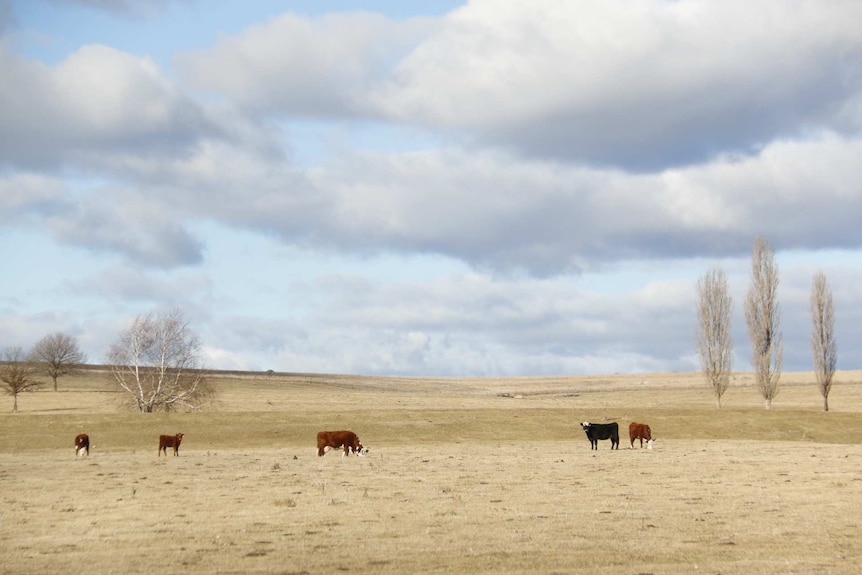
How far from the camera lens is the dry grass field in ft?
51.1

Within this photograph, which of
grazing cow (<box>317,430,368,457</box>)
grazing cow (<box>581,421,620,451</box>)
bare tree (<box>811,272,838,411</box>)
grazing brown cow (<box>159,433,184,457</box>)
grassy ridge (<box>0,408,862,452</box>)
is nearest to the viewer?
grazing cow (<box>317,430,368,457</box>)

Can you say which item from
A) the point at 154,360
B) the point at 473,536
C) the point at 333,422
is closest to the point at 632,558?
the point at 473,536

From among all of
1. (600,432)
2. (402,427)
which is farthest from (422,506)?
(402,427)

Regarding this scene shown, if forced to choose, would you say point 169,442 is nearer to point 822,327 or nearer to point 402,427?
point 402,427

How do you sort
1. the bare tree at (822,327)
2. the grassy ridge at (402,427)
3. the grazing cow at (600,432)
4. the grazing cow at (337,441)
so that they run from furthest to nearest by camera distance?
1. the bare tree at (822,327)
2. the grassy ridge at (402,427)
3. the grazing cow at (600,432)
4. the grazing cow at (337,441)

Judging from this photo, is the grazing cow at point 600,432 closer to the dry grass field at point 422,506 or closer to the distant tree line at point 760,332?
the dry grass field at point 422,506

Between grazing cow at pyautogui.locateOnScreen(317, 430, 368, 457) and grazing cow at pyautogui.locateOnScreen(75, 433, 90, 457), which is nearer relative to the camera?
grazing cow at pyautogui.locateOnScreen(317, 430, 368, 457)

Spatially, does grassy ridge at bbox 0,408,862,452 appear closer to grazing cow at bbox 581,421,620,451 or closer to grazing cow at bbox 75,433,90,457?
grazing cow at bbox 581,421,620,451

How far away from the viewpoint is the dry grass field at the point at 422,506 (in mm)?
15562

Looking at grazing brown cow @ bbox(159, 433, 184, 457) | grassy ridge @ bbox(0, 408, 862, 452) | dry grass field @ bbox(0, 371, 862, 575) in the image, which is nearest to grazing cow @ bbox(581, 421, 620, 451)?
dry grass field @ bbox(0, 371, 862, 575)

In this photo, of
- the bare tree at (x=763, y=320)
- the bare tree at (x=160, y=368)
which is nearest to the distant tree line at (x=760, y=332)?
the bare tree at (x=763, y=320)

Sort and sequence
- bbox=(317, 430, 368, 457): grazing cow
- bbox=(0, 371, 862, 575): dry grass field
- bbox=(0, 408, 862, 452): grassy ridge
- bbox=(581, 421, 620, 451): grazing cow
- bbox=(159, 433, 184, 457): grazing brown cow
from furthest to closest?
bbox=(0, 408, 862, 452): grassy ridge
bbox=(581, 421, 620, 451): grazing cow
bbox=(159, 433, 184, 457): grazing brown cow
bbox=(317, 430, 368, 457): grazing cow
bbox=(0, 371, 862, 575): dry grass field

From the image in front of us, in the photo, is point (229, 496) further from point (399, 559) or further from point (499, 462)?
point (499, 462)

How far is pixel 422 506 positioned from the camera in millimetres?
22344
